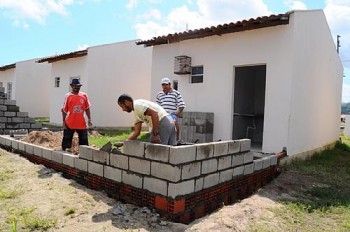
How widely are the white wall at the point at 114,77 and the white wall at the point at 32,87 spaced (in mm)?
7898

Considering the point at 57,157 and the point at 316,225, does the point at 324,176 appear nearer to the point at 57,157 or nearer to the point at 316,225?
the point at 316,225

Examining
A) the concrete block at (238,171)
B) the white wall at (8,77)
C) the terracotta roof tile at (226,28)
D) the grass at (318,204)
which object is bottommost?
the grass at (318,204)

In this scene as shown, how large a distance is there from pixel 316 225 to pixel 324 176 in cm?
294

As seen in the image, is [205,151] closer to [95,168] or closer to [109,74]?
[95,168]

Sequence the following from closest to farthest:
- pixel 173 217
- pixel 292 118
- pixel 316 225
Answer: pixel 173 217
pixel 316 225
pixel 292 118

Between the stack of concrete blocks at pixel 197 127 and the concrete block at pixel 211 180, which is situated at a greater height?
the stack of concrete blocks at pixel 197 127

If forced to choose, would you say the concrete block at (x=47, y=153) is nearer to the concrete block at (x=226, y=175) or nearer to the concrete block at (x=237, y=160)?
the concrete block at (x=226, y=175)

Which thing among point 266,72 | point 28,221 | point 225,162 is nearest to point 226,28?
point 266,72

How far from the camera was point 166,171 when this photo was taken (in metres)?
3.82

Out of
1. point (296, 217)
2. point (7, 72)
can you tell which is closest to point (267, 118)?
point (296, 217)

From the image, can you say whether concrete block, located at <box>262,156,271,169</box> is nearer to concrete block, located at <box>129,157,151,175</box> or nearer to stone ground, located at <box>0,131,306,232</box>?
stone ground, located at <box>0,131,306,232</box>

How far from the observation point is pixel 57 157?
18.4 ft

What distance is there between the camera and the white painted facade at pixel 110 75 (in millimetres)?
13852

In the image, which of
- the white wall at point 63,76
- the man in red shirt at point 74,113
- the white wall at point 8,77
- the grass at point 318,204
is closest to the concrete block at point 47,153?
the man in red shirt at point 74,113
